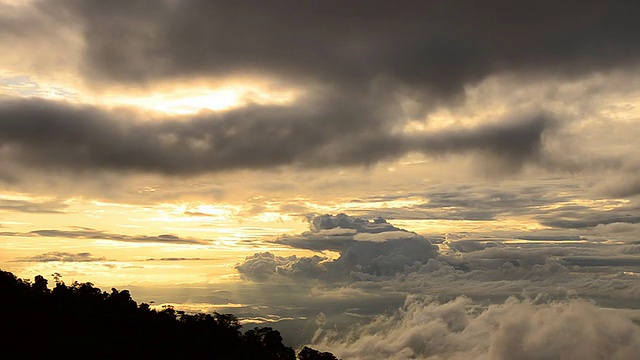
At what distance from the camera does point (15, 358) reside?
364 feet

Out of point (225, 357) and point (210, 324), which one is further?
point (210, 324)

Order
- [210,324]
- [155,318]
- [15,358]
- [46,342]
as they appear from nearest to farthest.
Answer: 1. [15,358]
2. [46,342]
3. [155,318]
4. [210,324]

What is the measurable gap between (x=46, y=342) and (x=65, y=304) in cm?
3655

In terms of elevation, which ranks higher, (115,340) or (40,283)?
(40,283)

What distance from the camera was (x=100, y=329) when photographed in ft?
484

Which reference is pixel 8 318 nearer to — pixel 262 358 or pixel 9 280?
pixel 9 280

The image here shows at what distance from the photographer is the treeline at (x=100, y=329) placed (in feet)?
427

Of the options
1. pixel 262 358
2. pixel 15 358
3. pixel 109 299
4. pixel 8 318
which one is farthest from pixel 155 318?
pixel 15 358

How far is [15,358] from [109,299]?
7547 centimetres

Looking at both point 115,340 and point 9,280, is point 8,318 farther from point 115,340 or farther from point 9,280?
point 9,280

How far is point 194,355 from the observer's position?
156750mm

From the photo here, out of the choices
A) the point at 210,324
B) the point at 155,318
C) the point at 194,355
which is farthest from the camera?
the point at 210,324

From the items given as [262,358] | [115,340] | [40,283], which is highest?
[40,283]

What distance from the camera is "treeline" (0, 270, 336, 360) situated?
Result: 130 meters
